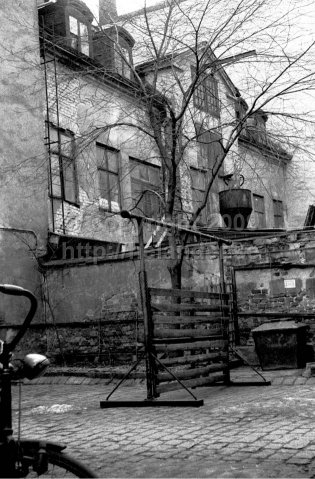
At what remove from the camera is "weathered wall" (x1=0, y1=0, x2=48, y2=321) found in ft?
47.5

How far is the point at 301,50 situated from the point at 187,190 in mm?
9207

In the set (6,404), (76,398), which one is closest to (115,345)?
(76,398)

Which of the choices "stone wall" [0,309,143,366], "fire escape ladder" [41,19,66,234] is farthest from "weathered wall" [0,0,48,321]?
"stone wall" [0,309,143,366]

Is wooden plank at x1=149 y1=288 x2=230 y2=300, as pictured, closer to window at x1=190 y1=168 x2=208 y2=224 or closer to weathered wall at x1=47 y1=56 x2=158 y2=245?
weathered wall at x1=47 y1=56 x2=158 y2=245

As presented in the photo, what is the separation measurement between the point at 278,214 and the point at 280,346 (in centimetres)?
1657

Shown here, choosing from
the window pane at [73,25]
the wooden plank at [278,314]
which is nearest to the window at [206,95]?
the window pane at [73,25]

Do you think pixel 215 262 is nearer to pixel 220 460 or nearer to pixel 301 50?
pixel 301 50

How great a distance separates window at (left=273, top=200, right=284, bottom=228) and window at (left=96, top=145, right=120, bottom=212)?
1059cm

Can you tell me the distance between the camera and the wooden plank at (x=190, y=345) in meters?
8.01

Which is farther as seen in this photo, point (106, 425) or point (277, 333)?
point (277, 333)

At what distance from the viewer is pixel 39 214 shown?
1532cm

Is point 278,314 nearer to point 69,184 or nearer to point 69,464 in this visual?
point 69,184

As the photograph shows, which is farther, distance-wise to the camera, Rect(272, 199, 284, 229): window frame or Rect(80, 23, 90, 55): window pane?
Rect(272, 199, 284, 229): window frame

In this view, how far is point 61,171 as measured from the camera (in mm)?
16078
